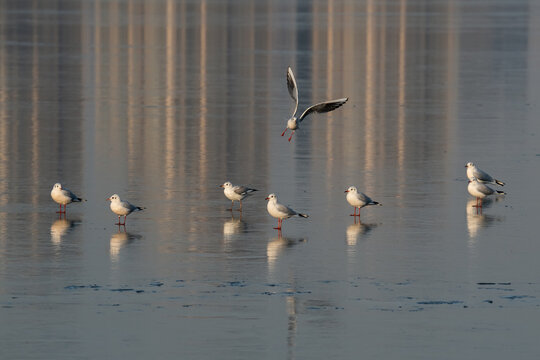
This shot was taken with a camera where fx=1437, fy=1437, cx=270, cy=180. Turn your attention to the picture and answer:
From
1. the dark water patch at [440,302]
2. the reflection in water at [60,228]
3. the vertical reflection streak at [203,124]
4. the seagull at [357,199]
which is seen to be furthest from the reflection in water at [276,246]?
the vertical reflection streak at [203,124]

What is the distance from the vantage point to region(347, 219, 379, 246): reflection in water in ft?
66.0

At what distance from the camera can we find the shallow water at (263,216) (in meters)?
14.7

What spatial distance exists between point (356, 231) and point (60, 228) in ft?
14.1

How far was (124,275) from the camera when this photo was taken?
685 inches

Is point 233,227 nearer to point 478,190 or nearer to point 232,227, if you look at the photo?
point 232,227

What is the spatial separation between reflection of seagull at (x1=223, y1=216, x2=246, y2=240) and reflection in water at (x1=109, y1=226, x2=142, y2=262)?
4.12 ft

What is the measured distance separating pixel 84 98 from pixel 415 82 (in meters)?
12.8

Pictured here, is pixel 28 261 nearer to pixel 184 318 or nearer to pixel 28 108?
pixel 184 318

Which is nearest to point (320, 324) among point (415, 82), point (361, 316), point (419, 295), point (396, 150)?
point (361, 316)

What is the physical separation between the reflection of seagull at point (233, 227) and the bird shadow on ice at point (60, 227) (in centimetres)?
224

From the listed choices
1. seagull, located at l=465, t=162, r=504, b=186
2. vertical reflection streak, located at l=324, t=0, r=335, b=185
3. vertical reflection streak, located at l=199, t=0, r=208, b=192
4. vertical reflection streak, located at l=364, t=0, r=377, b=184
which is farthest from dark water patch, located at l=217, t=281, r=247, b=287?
vertical reflection streak, located at l=364, t=0, r=377, b=184

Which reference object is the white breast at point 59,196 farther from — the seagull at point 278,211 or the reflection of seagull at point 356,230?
the reflection of seagull at point 356,230

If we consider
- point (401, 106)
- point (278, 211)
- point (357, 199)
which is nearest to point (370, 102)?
point (401, 106)

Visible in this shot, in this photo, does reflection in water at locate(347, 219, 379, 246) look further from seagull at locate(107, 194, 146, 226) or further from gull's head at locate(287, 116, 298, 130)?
seagull at locate(107, 194, 146, 226)
